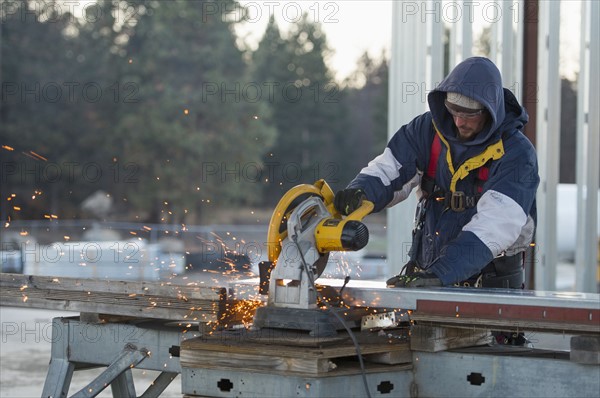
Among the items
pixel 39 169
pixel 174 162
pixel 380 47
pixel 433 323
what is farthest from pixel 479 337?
pixel 380 47

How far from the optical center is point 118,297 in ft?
15.1

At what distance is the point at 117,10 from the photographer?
132 ft

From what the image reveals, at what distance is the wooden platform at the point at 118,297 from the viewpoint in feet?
14.0

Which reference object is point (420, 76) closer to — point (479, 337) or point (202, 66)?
point (479, 337)

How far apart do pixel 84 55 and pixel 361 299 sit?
38.5 meters

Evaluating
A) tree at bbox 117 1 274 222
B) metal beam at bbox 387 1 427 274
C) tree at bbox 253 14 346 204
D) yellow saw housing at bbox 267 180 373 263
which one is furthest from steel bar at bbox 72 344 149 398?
tree at bbox 253 14 346 204

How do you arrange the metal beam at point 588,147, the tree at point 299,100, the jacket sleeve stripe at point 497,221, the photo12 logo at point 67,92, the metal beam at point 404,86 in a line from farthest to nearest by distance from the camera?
the tree at point 299,100 < the photo12 logo at point 67,92 < the metal beam at point 404,86 < the metal beam at point 588,147 < the jacket sleeve stripe at point 497,221

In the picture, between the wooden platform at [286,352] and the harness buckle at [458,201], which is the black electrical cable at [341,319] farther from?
the harness buckle at [458,201]

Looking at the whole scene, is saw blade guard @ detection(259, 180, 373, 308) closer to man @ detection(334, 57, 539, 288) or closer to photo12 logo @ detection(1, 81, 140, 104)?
man @ detection(334, 57, 539, 288)

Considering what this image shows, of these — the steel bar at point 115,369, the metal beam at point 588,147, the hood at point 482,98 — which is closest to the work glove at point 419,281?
the hood at point 482,98

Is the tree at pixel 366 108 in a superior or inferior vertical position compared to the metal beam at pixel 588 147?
superior

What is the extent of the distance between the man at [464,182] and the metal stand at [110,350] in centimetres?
102

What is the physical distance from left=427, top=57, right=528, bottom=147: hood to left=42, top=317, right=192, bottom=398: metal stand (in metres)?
1.43

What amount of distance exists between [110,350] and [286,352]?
1.39 metres
